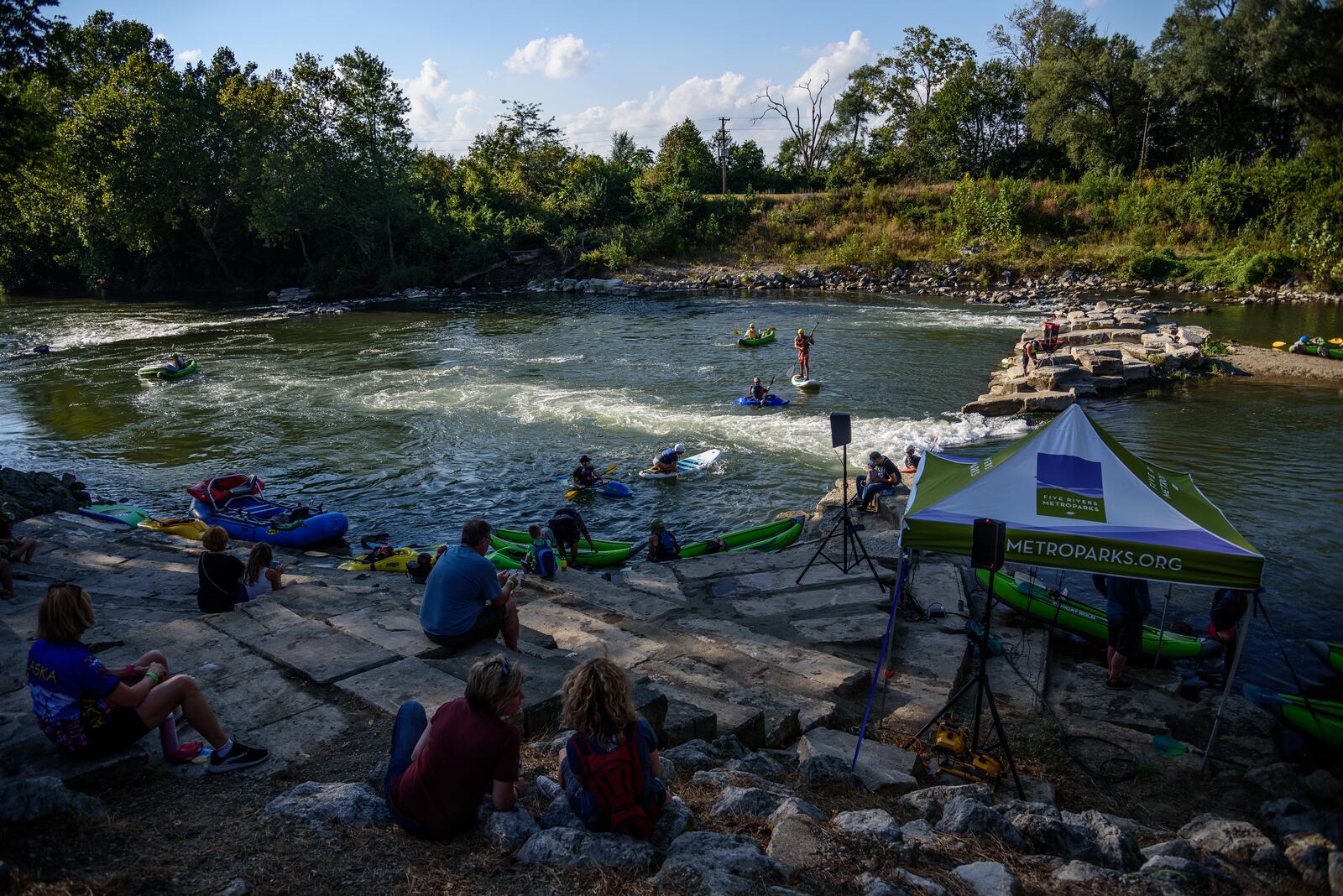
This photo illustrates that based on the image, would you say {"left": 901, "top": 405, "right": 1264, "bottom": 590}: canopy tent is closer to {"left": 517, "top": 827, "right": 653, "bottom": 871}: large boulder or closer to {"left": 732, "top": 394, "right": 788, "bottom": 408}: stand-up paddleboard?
{"left": 517, "top": 827, "right": 653, "bottom": 871}: large boulder

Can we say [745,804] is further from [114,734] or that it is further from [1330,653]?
[1330,653]

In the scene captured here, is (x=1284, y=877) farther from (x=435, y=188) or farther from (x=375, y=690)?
(x=435, y=188)

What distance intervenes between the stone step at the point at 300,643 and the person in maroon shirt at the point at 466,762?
214 centimetres

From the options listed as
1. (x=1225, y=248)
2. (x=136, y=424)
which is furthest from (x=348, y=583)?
(x=1225, y=248)

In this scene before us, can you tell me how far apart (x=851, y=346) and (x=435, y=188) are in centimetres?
4024

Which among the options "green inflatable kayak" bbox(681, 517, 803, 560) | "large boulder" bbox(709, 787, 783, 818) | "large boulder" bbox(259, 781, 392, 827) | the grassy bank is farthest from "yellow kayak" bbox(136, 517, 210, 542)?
the grassy bank

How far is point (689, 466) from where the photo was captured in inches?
643

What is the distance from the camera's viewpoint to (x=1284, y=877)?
4539mm

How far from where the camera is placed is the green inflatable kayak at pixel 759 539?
11.9 m

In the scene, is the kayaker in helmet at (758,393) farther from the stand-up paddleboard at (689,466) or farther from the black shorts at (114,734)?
the black shorts at (114,734)

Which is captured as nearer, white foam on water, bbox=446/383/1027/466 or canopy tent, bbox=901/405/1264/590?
canopy tent, bbox=901/405/1264/590

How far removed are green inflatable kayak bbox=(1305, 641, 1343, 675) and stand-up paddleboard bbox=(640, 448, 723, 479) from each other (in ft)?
32.4

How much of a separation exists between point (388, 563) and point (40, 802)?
7.94 metres

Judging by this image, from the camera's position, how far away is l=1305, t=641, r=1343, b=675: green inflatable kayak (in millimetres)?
8062
